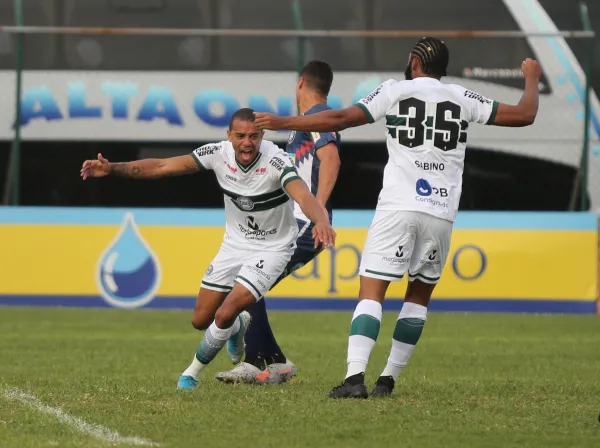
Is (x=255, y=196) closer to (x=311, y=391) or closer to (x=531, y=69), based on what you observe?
(x=311, y=391)

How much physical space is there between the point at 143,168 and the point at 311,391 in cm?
173

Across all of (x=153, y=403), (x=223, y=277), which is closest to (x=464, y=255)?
(x=223, y=277)

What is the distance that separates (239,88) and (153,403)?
12.3 metres

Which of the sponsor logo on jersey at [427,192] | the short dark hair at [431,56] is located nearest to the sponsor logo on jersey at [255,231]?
the sponsor logo on jersey at [427,192]

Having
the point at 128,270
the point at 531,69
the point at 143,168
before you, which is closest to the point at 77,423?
the point at 143,168

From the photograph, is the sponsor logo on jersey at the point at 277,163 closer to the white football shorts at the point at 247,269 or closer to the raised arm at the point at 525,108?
the white football shorts at the point at 247,269

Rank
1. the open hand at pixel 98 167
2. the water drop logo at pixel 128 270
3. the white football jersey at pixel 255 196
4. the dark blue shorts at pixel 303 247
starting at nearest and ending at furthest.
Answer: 1. the open hand at pixel 98 167
2. the white football jersey at pixel 255 196
3. the dark blue shorts at pixel 303 247
4. the water drop logo at pixel 128 270

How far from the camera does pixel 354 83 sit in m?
19.4

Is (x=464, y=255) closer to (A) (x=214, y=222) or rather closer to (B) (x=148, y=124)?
(A) (x=214, y=222)

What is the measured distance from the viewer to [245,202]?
28.6ft

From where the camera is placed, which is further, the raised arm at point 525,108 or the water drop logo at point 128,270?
the water drop logo at point 128,270

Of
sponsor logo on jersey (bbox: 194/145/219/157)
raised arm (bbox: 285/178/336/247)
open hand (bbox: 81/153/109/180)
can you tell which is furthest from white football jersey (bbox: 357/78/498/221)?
open hand (bbox: 81/153/109/180)

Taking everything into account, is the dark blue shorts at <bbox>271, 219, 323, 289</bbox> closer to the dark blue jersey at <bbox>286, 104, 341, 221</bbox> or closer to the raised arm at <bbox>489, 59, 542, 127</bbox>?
the dark blue jersey at <bbox>286, 104, 341, 221</bbox>

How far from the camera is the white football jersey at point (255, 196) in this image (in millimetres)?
8625
